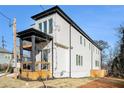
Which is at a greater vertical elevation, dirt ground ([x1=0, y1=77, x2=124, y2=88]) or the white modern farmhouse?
the white modern farmhouse

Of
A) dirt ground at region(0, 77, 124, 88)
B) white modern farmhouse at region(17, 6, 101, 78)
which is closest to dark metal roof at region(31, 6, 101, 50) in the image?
white modern farmhouse at region(17, 6, 101, 78)

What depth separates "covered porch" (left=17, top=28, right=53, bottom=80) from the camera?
57.7 ft

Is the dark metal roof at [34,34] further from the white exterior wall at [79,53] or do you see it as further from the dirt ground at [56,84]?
the white exterior wall at [79,53]

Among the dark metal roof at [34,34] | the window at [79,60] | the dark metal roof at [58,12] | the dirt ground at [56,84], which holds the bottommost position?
the dirt ground at [56,84]

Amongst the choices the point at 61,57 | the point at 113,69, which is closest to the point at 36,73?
the point at 61,57

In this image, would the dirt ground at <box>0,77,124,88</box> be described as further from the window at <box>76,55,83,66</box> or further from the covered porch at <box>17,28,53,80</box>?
the window at <box>76,55,83,66</box>

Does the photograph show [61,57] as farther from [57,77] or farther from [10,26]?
[10,26]

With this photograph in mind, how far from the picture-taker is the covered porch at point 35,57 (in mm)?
17578

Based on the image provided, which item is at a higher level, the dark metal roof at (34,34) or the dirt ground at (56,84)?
the dark metal roof at (34,34)

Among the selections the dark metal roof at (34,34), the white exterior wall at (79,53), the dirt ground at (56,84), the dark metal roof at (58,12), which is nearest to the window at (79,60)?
the white exterior wall at (79,53)

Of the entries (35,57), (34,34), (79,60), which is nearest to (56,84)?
(34,34)

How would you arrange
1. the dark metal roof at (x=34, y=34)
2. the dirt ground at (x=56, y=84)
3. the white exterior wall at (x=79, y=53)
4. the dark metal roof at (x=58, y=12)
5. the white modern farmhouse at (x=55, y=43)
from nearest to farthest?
the dirt ground at (x=56, y=84) < the dark metal roof at (x=34, y=34) < the white modern farmhouse at (x=55, y=43) < the dark metal roof at (x=58, y=12) < the white exterior wall at (x=79, y=53)

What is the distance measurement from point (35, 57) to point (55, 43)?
190cm

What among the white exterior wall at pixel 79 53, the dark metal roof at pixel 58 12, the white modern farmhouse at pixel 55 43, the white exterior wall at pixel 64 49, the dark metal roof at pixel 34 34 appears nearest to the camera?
the dark metal roof at pixel 34 34
